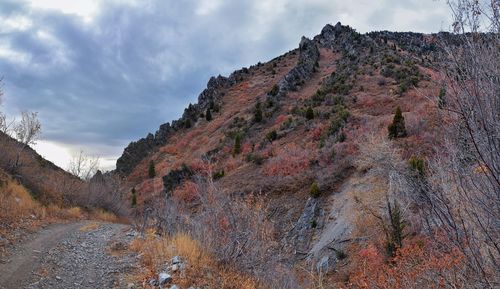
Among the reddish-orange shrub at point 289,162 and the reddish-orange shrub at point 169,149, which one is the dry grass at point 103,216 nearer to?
the reddish-orange shrub at point 289,162

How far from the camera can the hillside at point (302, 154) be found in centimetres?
1005

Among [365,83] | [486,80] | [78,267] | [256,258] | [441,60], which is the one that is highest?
[365,83]

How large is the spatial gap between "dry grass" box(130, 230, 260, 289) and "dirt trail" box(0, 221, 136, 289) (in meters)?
0.46

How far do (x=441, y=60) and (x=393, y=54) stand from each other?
41072 millimetres

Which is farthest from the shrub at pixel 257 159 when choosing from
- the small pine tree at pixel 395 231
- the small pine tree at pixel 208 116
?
the small pine tree at pixel 208 116

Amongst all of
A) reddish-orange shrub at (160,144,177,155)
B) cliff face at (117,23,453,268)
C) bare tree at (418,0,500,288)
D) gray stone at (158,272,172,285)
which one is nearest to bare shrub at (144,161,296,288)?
gray stone at (158,272,172,285)

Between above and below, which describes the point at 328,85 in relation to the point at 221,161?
above

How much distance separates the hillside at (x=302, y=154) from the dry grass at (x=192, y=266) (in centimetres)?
38

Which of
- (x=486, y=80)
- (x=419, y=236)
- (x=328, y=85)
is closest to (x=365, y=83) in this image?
(x=328, y=85)

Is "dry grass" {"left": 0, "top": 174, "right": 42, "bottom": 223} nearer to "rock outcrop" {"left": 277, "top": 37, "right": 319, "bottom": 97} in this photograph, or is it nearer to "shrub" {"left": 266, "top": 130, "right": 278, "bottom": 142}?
"shrub" {"left": 266, "top": 130, "right": 278, "bottom": 142}

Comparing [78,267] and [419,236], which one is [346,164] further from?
[78,267]

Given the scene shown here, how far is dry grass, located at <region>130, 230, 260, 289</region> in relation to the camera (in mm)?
6453

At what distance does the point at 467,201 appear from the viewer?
3695mm

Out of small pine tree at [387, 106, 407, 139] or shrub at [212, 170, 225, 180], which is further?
shrub at [212, 170, 225, 180]
